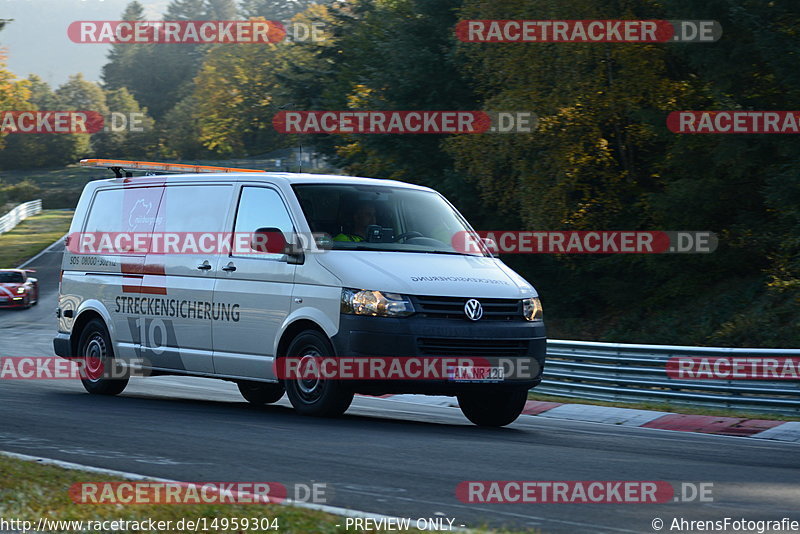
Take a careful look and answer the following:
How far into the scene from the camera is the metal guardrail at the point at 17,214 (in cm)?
7412

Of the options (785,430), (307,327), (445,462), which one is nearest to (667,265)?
(785,430)

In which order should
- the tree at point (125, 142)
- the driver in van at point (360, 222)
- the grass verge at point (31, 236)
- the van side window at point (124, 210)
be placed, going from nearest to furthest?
1. the driver in van at point (360, 222)
2. the van side window at point (124, 210)
3. the grass verge at point (31, 236)
4. the tree at point (125, 142)

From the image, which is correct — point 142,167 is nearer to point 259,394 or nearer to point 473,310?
point 259,394

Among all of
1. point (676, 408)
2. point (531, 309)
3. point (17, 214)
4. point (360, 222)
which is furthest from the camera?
point (17, 214)

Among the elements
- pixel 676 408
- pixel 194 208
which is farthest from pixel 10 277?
pixel 676 408

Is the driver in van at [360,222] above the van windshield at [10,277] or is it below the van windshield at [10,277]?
above

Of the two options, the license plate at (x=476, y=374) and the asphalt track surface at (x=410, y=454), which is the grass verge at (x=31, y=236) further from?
the license plate at (x=476, y=374)

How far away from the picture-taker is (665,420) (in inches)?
537

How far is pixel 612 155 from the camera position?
3512cm

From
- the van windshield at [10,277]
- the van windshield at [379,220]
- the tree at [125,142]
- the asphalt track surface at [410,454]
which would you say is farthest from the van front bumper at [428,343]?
the tree at [125,142]

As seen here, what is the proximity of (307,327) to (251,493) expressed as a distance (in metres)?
4.38

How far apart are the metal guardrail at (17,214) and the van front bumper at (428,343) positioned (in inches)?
2593

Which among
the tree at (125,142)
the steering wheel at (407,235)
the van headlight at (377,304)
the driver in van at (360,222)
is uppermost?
the tree at (125,142)

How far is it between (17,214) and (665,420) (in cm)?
7203
